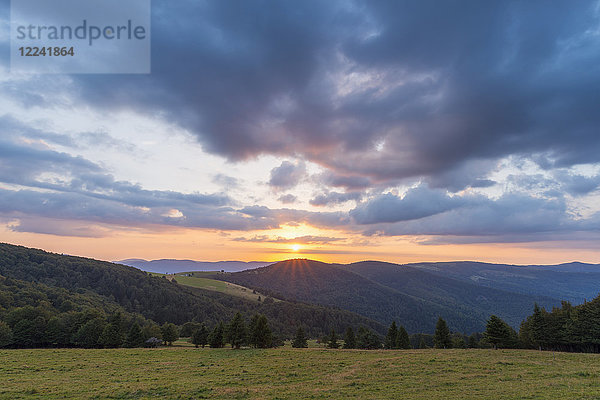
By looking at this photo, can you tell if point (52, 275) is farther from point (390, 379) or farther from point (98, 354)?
point (390, 379)

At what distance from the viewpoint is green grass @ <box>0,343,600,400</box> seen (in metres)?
21.5

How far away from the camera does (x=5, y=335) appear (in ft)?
217

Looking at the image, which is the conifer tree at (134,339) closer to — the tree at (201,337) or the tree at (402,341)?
the tree at (201,337)

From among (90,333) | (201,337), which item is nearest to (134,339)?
(90,333)

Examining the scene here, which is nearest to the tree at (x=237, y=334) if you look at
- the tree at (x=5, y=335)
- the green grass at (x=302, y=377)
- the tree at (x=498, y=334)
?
the green grass at (x=302, y=377)

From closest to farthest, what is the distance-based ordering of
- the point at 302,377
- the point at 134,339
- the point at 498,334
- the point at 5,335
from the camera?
the point at 302,377 → the point at 498,334 → the point at 5,335 → the point at 134,339

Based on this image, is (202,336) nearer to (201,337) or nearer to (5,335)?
(201,337)

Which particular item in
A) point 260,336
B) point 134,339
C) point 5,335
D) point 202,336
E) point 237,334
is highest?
point 237,334

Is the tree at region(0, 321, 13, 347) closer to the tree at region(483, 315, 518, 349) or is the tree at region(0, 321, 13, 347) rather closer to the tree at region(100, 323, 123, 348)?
the tree at region(100, 323, 123, 348)

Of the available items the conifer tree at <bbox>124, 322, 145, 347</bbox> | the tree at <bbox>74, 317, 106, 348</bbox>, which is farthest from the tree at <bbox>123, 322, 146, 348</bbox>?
the tree at <bbox>74, 317, 106, 348</bbox>

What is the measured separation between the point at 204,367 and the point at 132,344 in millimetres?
48302

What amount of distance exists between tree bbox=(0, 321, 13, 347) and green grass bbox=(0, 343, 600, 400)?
4334cm

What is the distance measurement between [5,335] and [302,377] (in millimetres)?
86267

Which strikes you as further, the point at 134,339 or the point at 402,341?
the point at 402,341
